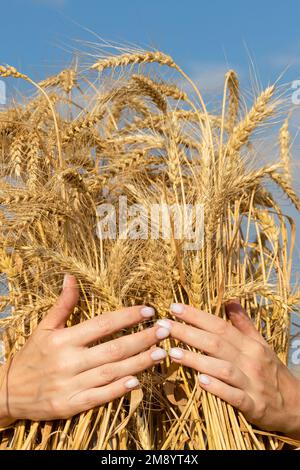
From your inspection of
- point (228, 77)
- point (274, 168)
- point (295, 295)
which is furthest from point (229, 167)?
point (228, 77)

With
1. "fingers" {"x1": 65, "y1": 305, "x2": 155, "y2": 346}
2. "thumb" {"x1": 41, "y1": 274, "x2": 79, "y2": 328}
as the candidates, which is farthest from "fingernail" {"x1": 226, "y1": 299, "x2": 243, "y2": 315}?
"thumb" {"x1": 41, "y1": 274, "x2": 79, "y2": 328}

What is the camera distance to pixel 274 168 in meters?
1.31

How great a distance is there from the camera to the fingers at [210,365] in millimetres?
1184

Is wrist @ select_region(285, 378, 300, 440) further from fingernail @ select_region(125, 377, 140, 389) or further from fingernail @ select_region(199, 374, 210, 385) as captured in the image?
fingernail @ select_region(125, 377, 140, 389)

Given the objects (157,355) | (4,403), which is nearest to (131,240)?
(157,355)

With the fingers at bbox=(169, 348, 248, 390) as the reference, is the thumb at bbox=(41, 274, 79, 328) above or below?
above

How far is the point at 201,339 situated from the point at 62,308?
0.29 m

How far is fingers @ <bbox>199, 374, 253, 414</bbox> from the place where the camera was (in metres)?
1.18

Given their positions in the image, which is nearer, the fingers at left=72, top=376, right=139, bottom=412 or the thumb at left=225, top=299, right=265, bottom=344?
the fingers at left=72, top=376, right=139, bottom=412

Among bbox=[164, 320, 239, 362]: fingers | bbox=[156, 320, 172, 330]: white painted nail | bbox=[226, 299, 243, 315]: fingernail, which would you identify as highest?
bbox=[226, 299, 243, 315]: fingernail
